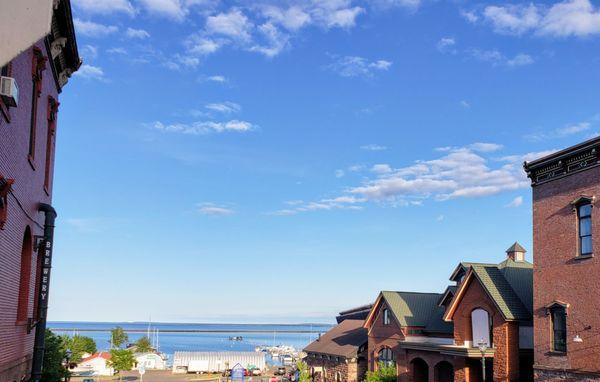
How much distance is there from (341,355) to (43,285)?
39240mm

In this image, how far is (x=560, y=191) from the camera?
2680cm

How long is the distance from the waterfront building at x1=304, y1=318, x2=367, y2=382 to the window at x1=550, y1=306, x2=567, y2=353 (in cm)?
2552

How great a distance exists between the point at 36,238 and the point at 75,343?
6698 cm

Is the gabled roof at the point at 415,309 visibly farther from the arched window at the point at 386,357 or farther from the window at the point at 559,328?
the window at the point at 559,328

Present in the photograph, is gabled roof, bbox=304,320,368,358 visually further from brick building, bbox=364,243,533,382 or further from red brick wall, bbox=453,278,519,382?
red brick wall, bbox=453,278,519,382

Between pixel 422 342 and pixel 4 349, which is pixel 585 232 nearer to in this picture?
pixel 422 342

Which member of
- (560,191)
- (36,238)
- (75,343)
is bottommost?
(75,343)

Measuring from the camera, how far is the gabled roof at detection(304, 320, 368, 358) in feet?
171

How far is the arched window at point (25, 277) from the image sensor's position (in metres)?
14.4

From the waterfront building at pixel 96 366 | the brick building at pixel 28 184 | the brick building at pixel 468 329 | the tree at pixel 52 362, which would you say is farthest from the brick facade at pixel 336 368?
the brick building at pixel 28 184

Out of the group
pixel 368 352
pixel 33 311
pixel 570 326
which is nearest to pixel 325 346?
pixel 368 352

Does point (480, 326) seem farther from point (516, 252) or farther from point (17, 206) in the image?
point (17, 206)

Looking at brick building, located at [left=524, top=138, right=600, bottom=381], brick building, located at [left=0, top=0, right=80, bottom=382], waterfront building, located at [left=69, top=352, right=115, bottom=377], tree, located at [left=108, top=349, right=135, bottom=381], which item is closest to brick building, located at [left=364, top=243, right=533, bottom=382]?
brick building, located at [left=524, top=138, right=600, bottom=381]

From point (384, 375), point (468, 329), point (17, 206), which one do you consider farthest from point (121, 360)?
point (17, 206)
